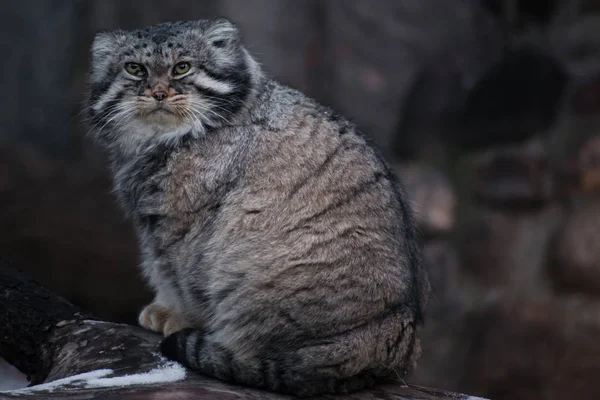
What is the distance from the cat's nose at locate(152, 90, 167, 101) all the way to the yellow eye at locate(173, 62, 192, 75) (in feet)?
0.35

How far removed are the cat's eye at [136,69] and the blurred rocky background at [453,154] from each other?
1.72 m

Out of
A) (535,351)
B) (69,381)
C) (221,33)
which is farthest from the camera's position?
(535,351)

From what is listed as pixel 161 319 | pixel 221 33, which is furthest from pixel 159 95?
pixel 161 319

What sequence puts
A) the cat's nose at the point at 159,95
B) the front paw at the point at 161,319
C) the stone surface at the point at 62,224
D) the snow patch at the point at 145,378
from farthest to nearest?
1. the stone surface at the point at 62,224
2. the front paw at the point at 161,319
3. the cat's nose at the point at 159,95
4. the snow patch at the point at 145,378

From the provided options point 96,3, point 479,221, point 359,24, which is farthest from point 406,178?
point 96,3

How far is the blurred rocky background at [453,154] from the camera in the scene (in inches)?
213

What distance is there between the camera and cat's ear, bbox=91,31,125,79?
3938 millimetres

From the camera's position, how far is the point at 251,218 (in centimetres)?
368

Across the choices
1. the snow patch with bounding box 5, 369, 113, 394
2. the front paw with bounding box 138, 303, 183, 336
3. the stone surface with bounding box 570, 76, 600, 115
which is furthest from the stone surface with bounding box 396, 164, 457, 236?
the snow patch with bounding box 5, 369, 113, 394

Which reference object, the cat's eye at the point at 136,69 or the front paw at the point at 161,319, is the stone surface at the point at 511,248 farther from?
the cat's eye at the point at 136,69

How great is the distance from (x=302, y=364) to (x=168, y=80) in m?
1.18

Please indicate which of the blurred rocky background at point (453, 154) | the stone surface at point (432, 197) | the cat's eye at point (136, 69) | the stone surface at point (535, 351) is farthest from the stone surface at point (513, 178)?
the cat's eye at point (136, 69)

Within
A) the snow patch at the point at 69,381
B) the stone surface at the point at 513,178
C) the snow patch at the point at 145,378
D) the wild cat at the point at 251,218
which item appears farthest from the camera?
the stone surface at the point at 513,178

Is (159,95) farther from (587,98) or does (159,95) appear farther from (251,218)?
(587,98)
